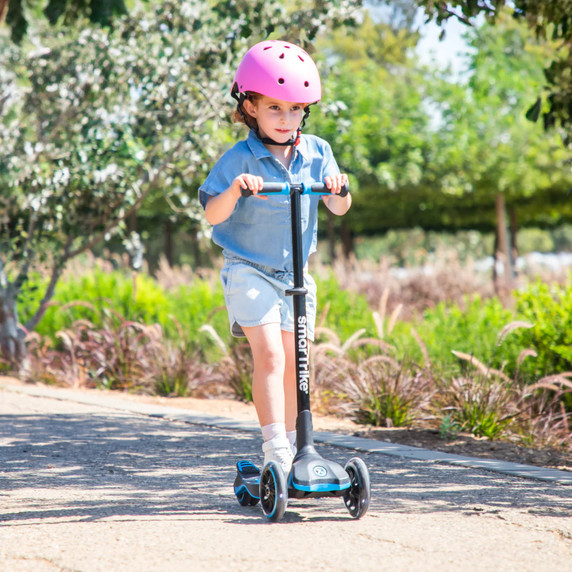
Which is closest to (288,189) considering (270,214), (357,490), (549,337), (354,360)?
(270,214)

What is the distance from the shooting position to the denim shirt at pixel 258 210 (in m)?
3.63

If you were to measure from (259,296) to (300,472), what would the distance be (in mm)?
765

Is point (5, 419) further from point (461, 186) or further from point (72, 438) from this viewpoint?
point (461, 186)

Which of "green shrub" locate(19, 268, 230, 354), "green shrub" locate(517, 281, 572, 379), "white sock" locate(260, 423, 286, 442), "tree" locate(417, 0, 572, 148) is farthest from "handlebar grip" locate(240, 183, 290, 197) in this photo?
"green shrub" locate(19, 268, 230, 354)

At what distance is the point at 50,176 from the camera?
804 centimetres

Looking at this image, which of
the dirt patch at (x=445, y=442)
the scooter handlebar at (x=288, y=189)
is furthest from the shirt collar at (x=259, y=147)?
the dirt patch at (x=445, y=442)

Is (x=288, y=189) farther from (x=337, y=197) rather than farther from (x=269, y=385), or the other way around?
(x=269, y=385)

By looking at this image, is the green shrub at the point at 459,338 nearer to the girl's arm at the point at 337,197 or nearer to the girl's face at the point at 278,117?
the girl's arm at the point at 337,197

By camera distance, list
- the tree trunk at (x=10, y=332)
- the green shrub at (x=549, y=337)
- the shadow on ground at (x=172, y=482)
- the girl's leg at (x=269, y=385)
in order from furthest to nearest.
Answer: the tree trunk at (x=10, y=332)
the green shrub at (x=549, y=337)
the girl's leg at (x=269, y=385)
the shadow on ground at (x=172, y=482)

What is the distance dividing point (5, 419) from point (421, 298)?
896 cm

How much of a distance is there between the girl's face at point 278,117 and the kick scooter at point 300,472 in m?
0.32

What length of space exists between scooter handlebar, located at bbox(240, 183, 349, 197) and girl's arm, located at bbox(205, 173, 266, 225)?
26 millimetres

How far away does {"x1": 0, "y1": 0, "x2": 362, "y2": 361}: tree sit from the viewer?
316 inches

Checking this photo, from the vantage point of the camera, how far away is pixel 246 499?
3551 millimetres
